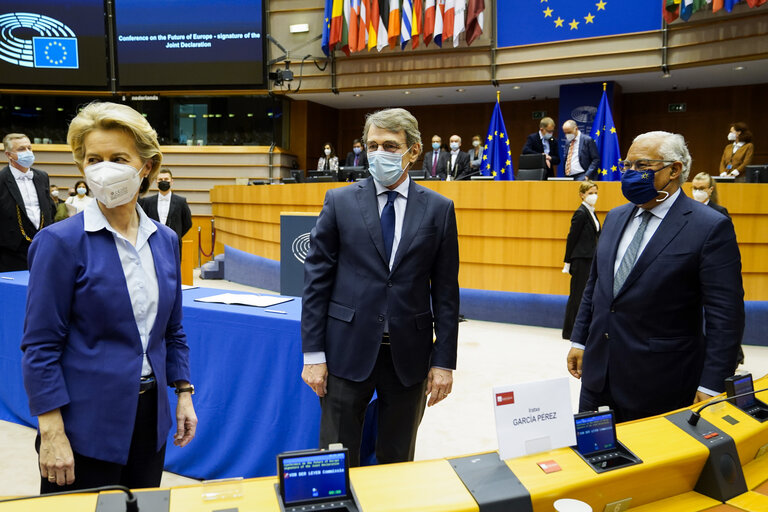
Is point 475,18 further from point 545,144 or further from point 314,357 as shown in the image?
point 314,357

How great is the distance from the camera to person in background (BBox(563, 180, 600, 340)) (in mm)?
5250

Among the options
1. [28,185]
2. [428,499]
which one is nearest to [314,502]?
[428,499]

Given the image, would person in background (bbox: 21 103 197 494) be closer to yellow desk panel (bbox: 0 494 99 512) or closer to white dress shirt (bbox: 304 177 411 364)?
yellow desk panel (bbox: 0 494 99 512)

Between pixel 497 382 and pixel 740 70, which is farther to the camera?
pixel 740 70

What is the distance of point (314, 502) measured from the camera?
3.42 feet

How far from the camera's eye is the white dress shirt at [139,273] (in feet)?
4.36

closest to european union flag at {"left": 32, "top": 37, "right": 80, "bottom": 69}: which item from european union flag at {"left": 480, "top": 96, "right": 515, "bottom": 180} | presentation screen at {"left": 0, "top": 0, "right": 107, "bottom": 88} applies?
presentation screen at {"left": 0, "top": 0, "right": 107, "bottom": 88}

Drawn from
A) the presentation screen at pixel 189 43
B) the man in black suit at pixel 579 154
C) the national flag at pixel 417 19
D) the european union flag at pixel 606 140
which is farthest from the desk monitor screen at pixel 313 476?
the presentation screen at pixel 189 43

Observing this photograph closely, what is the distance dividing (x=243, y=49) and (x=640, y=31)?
7.27 metres

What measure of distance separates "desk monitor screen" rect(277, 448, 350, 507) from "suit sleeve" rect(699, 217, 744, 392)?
1233mm

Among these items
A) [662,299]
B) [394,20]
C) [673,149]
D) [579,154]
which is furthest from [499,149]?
[662,299]

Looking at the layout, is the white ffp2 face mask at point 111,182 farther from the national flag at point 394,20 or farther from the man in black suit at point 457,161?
the national flag at point 394,20

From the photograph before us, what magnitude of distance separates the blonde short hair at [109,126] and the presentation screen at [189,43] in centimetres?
1081

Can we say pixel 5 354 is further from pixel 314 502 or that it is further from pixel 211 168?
pixel 211 168
